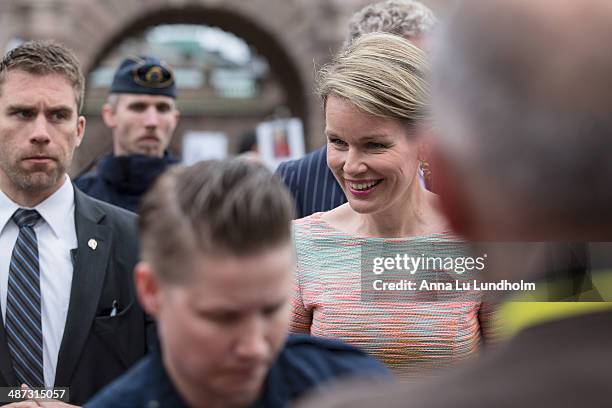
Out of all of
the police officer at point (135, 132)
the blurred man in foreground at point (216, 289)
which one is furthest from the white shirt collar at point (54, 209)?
the blurred man in foreground at point (216, 289)

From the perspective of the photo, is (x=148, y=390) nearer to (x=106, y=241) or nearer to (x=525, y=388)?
(x=525, y=388)

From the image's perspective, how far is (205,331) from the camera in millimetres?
1531

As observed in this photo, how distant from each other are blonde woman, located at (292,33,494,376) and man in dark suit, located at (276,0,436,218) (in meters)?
0.30

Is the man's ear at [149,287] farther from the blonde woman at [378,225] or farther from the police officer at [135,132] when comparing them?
the police officer at [135,132]

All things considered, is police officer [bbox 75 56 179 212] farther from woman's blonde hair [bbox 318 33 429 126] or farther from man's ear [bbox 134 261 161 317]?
man's ear [bbox 134 261 161 317]

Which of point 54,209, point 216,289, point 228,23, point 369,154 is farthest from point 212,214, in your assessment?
point 228,23

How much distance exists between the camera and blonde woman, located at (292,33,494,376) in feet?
8.61

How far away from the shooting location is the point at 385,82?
2.74 meters

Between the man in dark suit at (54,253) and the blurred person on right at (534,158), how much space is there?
1973 millimetres

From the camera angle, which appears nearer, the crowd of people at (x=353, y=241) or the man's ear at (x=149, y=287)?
the crowd of people at (x=353, y=241)

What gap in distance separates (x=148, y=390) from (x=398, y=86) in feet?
4.42

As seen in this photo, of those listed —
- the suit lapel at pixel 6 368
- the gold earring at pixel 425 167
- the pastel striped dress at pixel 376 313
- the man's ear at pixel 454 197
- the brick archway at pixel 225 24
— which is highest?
the brick archway at pixel 225 24

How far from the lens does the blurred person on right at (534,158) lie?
3.42 feet

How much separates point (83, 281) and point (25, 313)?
0.63 feet
